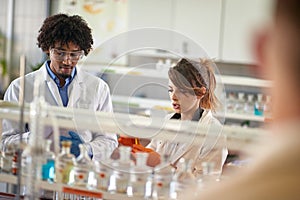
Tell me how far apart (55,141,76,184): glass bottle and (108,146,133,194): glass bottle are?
0.11m

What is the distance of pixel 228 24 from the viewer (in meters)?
4.64

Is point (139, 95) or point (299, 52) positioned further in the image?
point (139, 95)

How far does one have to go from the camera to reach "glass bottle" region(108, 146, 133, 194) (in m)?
1.59

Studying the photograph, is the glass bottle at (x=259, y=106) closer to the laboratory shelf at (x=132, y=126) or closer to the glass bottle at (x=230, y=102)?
the glass bottle at (x=230, y=102)

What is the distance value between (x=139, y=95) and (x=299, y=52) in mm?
4648

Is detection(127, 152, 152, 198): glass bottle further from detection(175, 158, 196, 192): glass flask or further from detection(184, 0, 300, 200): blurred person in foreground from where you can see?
detection(184, 0, 300, 200): blurred person in foreground

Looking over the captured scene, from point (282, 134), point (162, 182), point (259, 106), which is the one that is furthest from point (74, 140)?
point (259, 106)

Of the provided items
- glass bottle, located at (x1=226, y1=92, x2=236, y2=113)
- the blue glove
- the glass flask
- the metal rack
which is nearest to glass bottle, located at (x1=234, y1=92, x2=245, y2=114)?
glass bottle, located at (x1=226, y1=92, x2=236, y2=113)

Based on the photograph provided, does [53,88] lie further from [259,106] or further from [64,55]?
[259,106]

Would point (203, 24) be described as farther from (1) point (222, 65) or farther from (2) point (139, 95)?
(2) point (139, 95)

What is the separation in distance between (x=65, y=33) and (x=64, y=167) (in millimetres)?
853

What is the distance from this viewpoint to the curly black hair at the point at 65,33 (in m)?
2.40

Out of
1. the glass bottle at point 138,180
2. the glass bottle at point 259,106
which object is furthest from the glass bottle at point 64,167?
the glass bottle at point 259,106

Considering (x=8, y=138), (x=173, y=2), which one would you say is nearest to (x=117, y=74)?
(x=173, y=2)
